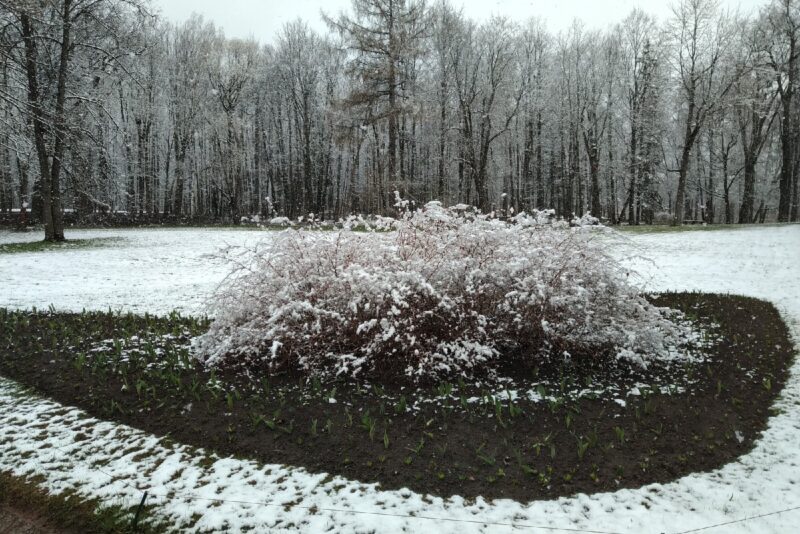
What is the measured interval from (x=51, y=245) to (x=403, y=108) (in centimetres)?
1345

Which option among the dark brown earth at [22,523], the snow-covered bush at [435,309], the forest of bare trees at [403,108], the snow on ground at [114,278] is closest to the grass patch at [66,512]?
the dark brown earth at [22,523]

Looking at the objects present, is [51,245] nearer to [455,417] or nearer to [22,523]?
[22,523]

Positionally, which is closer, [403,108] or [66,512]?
[66,512]

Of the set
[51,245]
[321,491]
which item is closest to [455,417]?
[321,491]

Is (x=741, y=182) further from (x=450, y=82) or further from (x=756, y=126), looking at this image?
(x=450, y=82)

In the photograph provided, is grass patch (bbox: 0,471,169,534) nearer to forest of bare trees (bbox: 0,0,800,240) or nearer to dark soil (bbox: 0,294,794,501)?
dark soil (bbox: 0,294,794,501)

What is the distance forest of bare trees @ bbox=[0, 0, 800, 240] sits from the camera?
56.4 feet

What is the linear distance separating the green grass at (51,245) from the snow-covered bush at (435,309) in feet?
40.7

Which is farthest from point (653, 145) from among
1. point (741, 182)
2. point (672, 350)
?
point (672, 350)

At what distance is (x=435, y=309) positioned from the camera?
4719 millimetres

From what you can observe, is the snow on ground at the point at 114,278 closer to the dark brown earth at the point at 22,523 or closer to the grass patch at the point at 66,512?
the grass patch at the point at 66,512

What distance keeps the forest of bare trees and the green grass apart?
2.23 ft

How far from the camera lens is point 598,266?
16.7 ft

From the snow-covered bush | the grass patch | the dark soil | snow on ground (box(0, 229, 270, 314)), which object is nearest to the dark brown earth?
the grass patch
